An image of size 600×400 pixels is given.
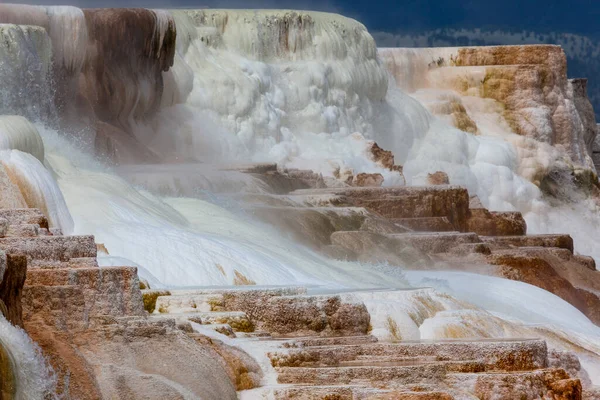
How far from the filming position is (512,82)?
3391 cm

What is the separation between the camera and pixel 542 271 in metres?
19.8

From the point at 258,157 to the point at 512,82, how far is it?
9.16 m

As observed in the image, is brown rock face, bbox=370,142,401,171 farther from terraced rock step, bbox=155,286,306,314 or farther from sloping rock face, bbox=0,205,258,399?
sloping rock face, bbox=0,205,258,399

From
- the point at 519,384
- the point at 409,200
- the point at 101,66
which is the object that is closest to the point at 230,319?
the point at 519,384

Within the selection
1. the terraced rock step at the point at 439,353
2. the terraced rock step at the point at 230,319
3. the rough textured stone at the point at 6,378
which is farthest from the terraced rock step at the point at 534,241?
the rough textured stone at the point at 6,378

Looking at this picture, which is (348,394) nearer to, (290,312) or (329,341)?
(329,341)

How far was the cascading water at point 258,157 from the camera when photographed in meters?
13.5

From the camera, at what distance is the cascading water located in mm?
13539

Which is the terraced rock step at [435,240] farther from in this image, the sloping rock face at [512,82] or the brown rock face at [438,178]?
the sloping rock face at [512,82]

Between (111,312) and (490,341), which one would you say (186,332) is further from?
(490,341)

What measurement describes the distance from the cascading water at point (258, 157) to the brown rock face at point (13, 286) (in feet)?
11.4

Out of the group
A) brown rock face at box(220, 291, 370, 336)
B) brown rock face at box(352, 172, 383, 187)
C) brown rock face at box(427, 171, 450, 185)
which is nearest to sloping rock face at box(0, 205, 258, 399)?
brown rock face at box(220, 291, 370, 336)

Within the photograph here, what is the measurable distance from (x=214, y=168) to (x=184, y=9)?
6.71 metres

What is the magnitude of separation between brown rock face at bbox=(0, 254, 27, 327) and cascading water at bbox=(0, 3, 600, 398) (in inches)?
137
